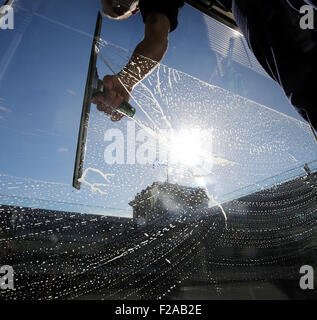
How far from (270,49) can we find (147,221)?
5070mm

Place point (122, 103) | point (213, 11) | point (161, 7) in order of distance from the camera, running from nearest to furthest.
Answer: point (161, 7)
point (122, 103)
point (213, 11)

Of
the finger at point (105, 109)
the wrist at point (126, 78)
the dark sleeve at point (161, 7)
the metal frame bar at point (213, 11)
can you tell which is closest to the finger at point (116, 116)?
the finger at point (105, 109)

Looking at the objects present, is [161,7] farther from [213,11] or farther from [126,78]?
[213,11]

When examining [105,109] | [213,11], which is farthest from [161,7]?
[213,11]

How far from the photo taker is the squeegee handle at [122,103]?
68 cm

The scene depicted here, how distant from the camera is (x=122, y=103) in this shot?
0.71m

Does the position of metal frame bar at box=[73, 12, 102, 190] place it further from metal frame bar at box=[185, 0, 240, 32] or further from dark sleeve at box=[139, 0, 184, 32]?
metal frame bar at box=[185, 0, 240, 32]

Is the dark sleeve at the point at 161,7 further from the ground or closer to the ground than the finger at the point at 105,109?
further from the ground

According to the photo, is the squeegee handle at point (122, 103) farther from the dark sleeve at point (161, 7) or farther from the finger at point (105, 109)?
the dark sleeve at point (161, 7)

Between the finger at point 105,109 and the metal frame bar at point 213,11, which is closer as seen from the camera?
the finger at point 105,109

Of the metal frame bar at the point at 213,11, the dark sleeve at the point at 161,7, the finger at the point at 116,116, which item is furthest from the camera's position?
the metal frame bar at the point at 213,11

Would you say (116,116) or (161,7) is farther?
(116,116)

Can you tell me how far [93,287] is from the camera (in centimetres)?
333

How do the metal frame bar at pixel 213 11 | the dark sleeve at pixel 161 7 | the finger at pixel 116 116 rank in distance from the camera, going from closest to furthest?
the dark sleeve at pixel 161 7
the finger at pixel 116 116
the metal frame bar at pixel 213 11
